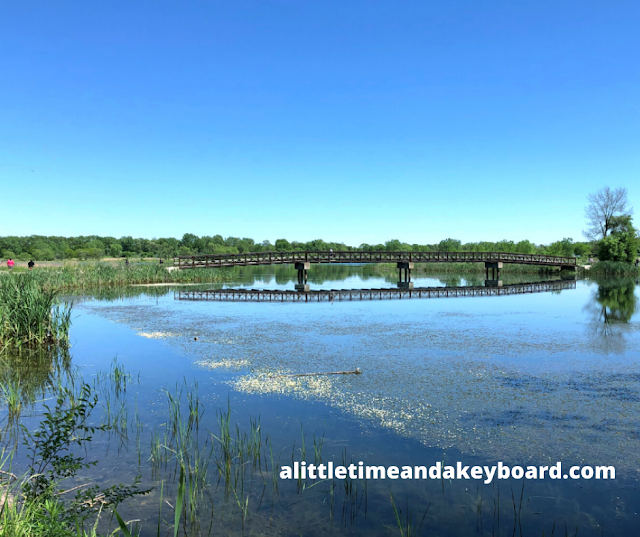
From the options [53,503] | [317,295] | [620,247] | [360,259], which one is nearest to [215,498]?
[53,503]

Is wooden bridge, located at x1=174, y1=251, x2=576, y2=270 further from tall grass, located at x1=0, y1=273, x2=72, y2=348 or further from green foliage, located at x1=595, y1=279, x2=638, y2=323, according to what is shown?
tall grass, located at x1=0, y1=273, x2=72, y2=348

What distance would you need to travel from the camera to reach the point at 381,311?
74.2ft

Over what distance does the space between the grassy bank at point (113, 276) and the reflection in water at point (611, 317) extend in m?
32.3

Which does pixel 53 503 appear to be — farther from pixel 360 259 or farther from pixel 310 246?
pixel 310 246

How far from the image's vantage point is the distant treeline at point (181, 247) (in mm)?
93312

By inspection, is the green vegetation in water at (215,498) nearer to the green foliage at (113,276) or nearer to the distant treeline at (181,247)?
the green foliage at (113,276)

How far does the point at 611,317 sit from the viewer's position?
19.8m

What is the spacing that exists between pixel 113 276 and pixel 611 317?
36.6 m

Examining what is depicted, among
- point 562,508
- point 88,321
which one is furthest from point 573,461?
point 88,321

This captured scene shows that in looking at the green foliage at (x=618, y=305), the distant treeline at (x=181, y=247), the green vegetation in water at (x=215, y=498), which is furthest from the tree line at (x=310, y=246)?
the green vegetation in water at (x=215, y=498)

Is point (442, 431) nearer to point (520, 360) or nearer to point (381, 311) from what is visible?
point (520, 360)

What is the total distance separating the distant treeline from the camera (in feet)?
306

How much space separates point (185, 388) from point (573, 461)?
750 cm

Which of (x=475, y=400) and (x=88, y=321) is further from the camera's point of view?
(x=88, y=321)
